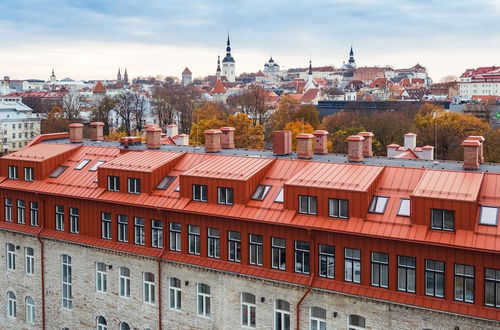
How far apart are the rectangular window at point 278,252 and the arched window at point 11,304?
14.8 m

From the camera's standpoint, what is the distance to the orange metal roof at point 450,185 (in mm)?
19141

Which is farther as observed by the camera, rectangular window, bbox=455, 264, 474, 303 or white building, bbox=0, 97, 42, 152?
white building, bbox=0, 97, 42, 152

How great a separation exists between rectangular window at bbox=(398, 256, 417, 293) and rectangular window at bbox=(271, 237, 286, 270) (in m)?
4.30

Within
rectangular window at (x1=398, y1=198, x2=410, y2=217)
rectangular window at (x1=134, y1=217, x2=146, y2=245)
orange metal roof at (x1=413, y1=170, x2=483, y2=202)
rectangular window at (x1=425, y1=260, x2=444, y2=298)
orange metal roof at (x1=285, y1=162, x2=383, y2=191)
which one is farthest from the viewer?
rectangular window at (x1=134, y1=217, x2=146, y2=245)

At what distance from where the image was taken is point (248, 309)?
2258cm

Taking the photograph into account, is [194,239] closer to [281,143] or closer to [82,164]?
[281,143]

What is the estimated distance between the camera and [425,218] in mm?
19281

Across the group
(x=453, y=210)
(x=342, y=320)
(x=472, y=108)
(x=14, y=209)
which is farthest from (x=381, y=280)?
(x=472, y=108)

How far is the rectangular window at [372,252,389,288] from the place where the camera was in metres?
19.7

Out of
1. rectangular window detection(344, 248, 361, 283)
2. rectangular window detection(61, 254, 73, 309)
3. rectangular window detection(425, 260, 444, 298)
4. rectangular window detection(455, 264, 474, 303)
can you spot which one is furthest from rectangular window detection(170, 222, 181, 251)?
rectangular window detection(455, 264, 474, 303)

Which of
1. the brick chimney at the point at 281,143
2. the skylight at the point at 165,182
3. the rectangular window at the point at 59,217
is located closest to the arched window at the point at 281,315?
the skylight at the point at 165,182

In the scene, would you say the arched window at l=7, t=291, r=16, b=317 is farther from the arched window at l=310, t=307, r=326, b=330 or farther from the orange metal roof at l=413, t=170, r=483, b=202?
the orange metal roof at l=413, t=170, r=483, b=202

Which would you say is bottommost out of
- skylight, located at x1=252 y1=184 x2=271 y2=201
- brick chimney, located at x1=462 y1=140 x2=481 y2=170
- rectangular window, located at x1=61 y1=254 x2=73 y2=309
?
rectangular window, located at x1=61 y1=254 x2=73 y2=309

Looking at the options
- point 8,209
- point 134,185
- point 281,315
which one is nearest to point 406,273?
point 281,315
